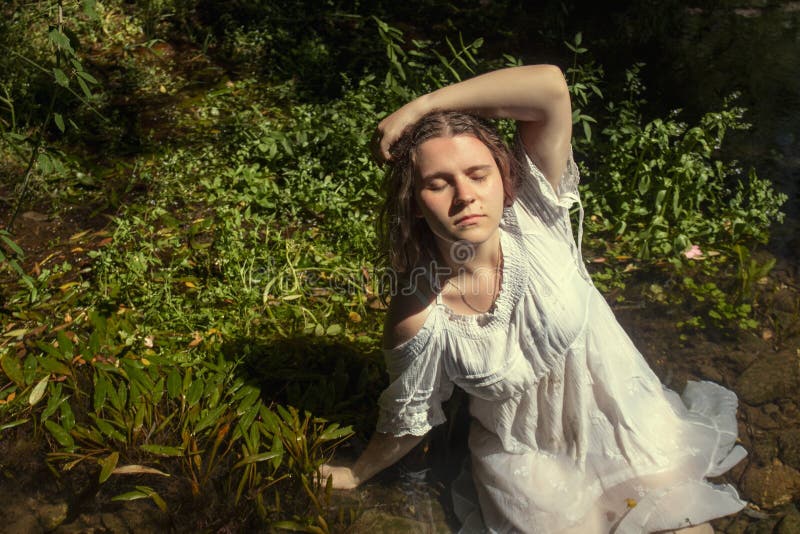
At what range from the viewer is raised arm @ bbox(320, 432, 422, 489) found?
247cm

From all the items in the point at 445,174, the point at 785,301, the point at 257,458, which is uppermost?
the point at 445,174

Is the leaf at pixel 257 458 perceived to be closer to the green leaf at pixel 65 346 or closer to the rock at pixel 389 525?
the rock at pixel 389 525

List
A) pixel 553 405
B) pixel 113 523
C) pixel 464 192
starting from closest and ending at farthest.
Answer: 1. pixel 464 192
2. pixel 553 405
3. pixel 113 523

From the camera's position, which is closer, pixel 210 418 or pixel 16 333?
pixel 210 418

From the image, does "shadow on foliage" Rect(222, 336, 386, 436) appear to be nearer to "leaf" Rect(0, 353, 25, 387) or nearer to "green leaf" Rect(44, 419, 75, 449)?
"green leaf" Rect(44, 419, 75, 449)

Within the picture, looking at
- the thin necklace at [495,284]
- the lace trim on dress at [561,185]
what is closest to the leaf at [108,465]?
the thin necklace at [495,284]

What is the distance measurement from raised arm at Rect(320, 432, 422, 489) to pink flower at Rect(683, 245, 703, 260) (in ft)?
5.56

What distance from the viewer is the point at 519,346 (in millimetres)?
2170

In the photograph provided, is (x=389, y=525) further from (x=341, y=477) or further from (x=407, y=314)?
(x=407, y=314)

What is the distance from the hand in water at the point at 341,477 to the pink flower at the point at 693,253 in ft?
6.05

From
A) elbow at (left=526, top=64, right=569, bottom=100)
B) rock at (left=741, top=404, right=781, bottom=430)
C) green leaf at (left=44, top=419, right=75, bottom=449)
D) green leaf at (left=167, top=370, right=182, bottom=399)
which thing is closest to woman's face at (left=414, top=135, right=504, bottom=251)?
elbow at (left=526, top=64, right=569, bottom=100)

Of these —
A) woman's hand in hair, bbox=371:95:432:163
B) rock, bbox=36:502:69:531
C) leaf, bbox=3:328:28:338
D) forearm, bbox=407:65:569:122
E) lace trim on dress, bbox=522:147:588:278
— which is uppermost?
forearm, bbox=407:65:569:122

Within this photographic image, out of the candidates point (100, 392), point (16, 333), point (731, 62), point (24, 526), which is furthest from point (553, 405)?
point (731, 62)

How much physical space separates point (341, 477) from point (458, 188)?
47.9 inches
